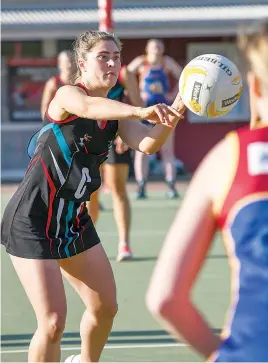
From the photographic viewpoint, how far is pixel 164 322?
7.35 feet

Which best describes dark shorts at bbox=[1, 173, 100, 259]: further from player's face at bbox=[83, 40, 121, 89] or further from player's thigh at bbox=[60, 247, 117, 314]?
player's face at bbox=[83, 40, 121, 89]

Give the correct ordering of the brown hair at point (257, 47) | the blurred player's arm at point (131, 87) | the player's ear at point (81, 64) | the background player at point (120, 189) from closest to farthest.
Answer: the brown hair at point (257, 47), the player's ear at point (81, 64), the blurred player's arm at point (131, 87), the background player at point (120, 189)

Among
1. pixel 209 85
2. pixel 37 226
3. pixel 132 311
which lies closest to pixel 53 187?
pixel 37 226

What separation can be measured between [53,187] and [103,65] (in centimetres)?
69

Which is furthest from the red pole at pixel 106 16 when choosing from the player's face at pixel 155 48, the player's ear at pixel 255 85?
the player's ear at pixel 255 85

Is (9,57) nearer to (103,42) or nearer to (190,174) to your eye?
(190,174)

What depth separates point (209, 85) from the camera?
14.9 feet

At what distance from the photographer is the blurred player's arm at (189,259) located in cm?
221

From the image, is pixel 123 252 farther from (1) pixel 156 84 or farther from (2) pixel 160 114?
(1) pixel 156 84

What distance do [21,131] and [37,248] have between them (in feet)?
45.2

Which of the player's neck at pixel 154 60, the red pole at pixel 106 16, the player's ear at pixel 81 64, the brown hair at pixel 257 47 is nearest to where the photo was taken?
the brown hair at pixel 257 47

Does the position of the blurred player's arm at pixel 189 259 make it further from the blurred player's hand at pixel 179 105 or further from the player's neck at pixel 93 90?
the player's neck at pixel 93 90

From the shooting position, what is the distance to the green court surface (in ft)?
19.4

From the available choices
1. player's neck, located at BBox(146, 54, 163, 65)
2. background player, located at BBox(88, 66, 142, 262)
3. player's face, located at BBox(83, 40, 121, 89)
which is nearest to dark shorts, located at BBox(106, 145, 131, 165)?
background player, located at BBox(88, 66, 142, 262)
